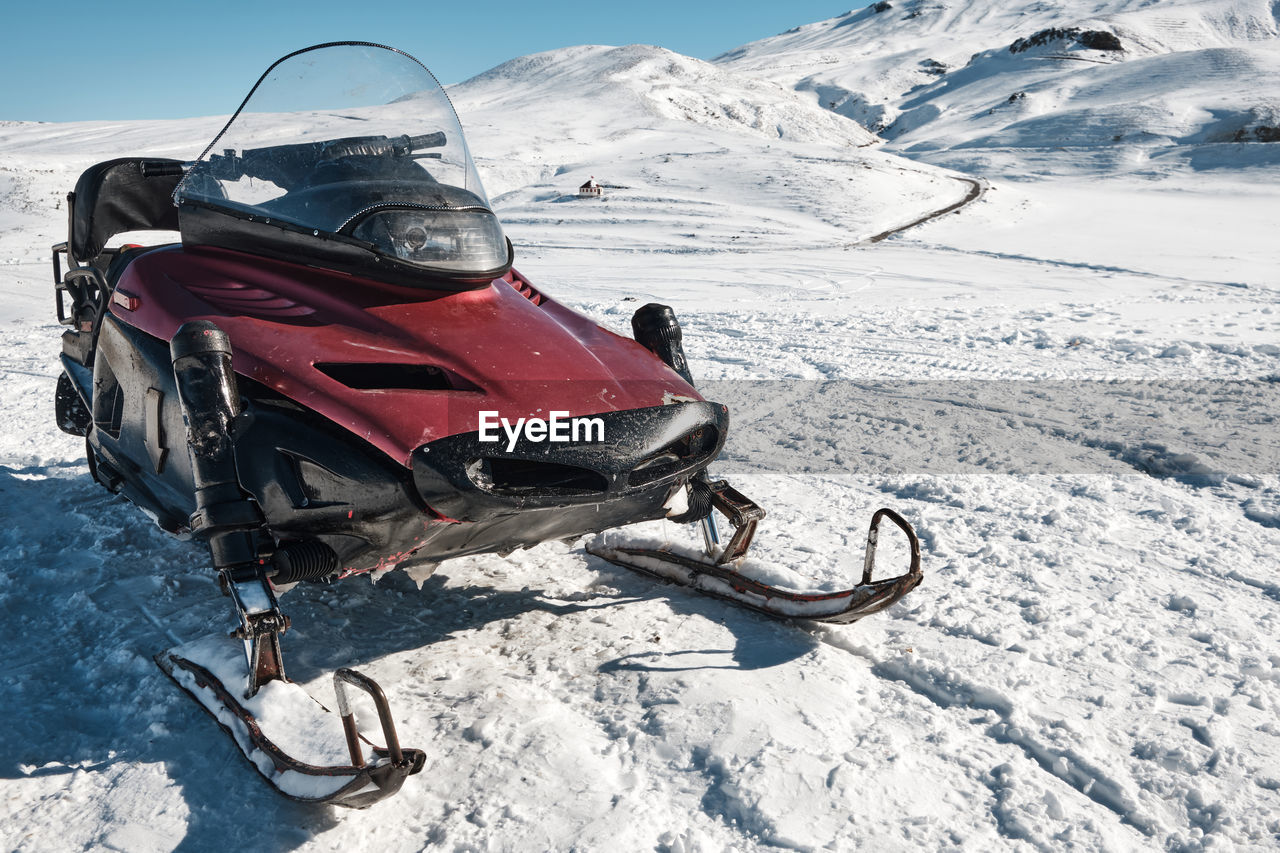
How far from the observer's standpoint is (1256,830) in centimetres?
204

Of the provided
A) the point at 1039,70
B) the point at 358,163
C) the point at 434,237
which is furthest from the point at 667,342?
A: the point at 1039,70

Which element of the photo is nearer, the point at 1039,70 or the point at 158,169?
the point at 158,169

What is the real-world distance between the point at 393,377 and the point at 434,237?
488 millimetres

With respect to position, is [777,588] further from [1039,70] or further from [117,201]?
[1039,70]

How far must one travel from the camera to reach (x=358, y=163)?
3002 mm

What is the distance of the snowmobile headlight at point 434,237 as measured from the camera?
272 cm

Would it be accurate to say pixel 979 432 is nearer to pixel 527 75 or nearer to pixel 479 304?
pixel 479 304

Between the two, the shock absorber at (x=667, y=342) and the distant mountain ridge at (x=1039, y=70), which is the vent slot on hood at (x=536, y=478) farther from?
the distant mountain ridge at (x=1039, y=70)

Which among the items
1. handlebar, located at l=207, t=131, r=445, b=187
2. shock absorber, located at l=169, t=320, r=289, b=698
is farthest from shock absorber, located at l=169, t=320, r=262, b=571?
handlebar, located at l=207, t=131, r=445, b=187

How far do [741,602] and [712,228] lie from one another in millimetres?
12864

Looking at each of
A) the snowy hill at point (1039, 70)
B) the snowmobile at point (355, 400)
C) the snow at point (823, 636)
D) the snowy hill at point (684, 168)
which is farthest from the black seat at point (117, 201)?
the snowy hill at point (1039, 70)

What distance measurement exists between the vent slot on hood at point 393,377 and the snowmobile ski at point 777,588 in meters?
1.18

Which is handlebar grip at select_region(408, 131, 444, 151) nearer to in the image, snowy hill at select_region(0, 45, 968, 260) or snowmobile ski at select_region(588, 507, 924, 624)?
snowmobile ski at select_region(588, 507, 924, 624)

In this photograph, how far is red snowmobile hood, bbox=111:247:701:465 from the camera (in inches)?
94.7
